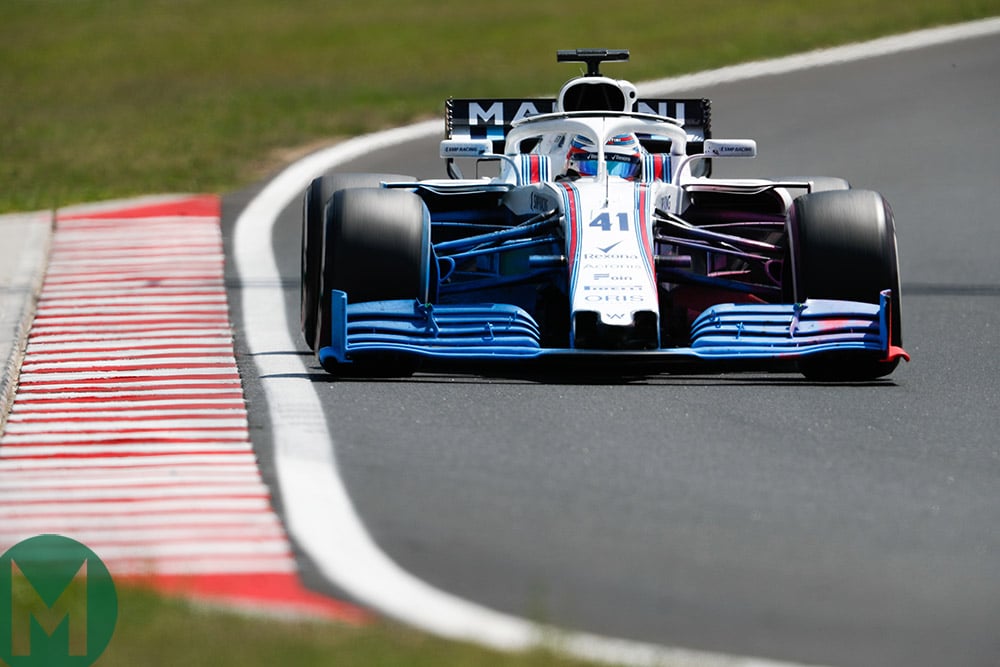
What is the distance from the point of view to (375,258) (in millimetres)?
9016

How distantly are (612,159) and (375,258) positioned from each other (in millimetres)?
2221

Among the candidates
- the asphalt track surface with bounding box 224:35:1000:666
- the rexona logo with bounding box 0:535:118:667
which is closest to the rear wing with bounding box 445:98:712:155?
the asphalt track surface with bounding box 224:35:1000:666

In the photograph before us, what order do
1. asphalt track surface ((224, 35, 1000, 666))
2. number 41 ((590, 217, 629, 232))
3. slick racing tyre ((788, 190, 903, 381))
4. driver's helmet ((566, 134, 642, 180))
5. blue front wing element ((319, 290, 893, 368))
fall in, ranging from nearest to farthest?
asphalt track surface ((224, 35, 1000, 666))
blue front wing element ((319, 290, 893, 368))
slick racing tyre ((788, 190, 903, 381))
number 41 ((590, 217, 629, 232))
driver's helmet ((566, 134, 642, 180))

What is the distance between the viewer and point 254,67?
2780 cm

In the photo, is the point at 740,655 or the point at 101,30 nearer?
the point at 740,655

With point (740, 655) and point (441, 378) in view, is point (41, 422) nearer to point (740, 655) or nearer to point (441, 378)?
point (441, 378)

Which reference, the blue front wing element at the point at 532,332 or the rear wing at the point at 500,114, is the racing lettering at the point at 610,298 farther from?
the rear wing at the point at 500,114

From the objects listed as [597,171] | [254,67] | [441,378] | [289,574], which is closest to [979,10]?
[254,67]

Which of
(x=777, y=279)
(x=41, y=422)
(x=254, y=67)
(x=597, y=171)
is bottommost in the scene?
(x=41, y=422)

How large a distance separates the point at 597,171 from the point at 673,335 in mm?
1105

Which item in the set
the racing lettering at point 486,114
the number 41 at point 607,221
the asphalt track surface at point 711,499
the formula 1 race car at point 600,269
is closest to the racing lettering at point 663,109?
the racing lettering at point 486,114

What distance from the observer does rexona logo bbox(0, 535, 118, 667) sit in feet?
15.1

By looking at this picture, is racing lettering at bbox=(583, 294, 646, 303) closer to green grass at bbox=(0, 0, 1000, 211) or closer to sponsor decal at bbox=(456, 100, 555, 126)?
sponsor decal at bbox=(456, 100, 555, 126)

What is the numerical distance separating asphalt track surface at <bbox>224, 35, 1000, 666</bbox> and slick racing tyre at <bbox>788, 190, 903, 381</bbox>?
15cm
